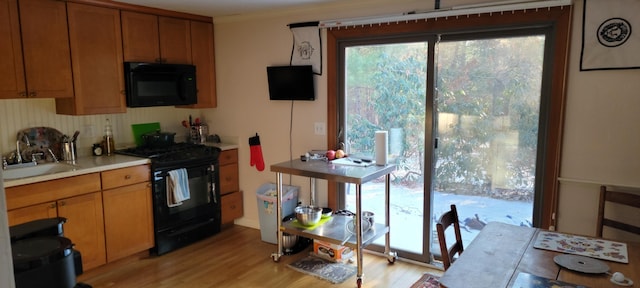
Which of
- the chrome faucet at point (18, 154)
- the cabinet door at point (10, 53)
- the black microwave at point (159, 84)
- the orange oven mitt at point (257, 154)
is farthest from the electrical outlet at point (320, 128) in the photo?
the chrome faucet at point (18, 154)

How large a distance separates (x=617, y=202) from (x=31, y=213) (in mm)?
3608

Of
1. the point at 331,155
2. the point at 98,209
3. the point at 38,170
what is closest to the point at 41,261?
the point at 98,209

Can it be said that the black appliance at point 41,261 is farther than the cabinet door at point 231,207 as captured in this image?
No

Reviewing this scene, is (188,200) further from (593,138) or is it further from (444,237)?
(593,138)

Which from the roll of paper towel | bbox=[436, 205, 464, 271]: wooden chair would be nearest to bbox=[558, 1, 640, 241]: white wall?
bbox=[436, 205, 464, 271]: wooden chair

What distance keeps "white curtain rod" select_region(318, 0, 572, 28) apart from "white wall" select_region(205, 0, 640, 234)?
7 cm

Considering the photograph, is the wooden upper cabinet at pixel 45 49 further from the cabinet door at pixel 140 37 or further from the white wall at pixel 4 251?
the white wall at pixel 4 251

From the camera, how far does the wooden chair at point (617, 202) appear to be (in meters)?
2.31

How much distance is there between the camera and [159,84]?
12.7 feet

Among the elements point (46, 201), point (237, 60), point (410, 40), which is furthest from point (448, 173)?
point (46, 201)

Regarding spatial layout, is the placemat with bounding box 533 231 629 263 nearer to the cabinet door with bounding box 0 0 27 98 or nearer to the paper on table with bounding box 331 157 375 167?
the paper on table with bounding box 331 157 375 167

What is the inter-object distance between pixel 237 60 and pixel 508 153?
8.53 feet

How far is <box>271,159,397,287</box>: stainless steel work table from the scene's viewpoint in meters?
3.03

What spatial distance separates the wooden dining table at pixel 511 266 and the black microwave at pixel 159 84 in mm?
2957
